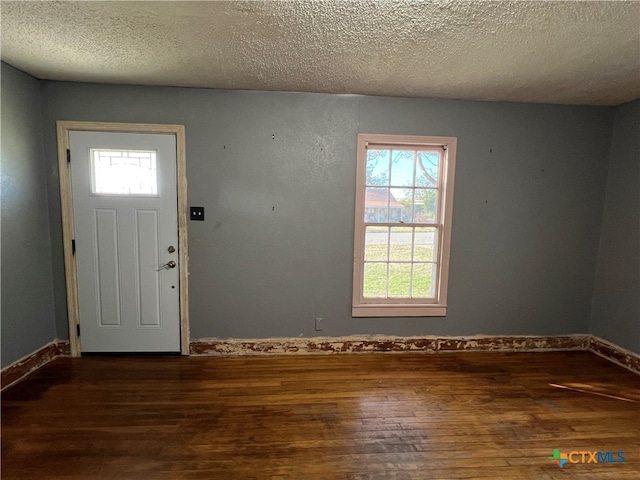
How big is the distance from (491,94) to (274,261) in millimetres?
2481

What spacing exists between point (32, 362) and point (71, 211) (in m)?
1.32

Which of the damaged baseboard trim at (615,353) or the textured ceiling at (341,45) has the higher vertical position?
the textured ceiling at (341,45)

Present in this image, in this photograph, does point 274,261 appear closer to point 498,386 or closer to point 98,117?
point 98,117

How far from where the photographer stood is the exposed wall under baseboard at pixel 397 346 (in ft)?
9.52

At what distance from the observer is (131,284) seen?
9.43 feet

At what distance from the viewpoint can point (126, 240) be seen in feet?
9.25

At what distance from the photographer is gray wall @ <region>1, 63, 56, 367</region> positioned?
7.72 ft

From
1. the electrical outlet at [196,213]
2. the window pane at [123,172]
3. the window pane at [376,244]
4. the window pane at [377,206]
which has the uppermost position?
the window pane at [123,172]

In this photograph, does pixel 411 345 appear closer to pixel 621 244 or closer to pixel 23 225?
pixel 621 244

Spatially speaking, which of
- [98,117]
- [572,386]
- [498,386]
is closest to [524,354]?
[572,386]

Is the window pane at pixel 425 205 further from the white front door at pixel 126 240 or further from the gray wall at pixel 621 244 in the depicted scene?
the white front door at pixel 126 240

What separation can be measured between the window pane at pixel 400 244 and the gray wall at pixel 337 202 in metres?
0.44

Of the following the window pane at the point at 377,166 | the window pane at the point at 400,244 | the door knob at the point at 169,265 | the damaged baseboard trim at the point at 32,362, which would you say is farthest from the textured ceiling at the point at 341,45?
the damaged baseboard trim at the point at 32,362

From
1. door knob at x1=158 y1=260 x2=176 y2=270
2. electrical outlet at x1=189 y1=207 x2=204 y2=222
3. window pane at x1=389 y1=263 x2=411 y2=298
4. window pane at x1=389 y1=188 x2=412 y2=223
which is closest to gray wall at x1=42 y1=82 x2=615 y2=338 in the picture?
electrical outlet at x1=189 y1=207 x2=204 y2=222
